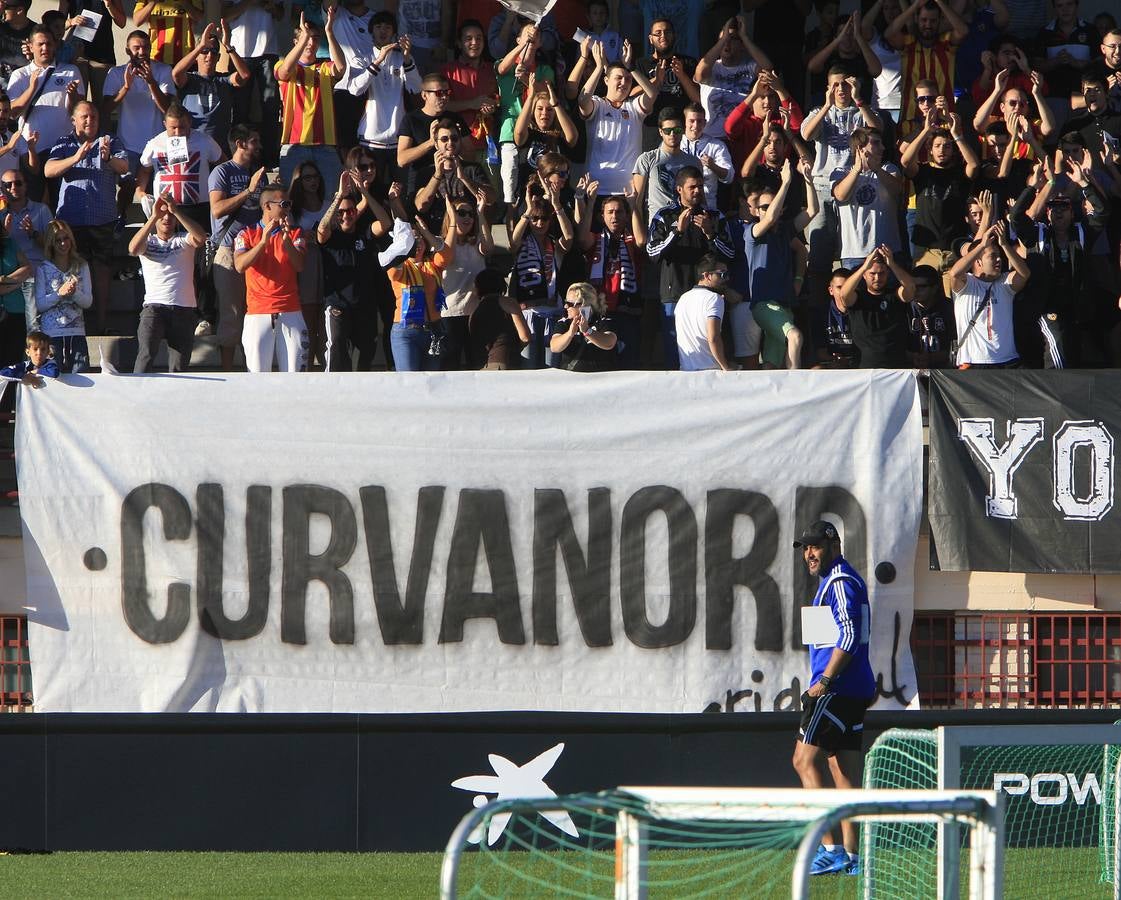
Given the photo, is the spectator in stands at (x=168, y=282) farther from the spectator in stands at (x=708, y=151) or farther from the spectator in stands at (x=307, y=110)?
the spectator in stands at (x=708, y=151)

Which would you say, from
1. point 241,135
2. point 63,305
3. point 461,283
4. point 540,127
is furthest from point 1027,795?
point 241,135

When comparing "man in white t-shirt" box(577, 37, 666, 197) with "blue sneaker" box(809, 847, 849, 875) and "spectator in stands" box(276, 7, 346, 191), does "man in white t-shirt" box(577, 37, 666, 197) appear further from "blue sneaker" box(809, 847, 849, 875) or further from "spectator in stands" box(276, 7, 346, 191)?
"blue sneaker" box(809, 847, 849, 875)

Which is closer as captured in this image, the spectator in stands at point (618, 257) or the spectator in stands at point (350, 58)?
the spectator in stands at point (618, 257)

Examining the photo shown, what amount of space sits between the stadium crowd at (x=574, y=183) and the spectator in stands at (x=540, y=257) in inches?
0.8

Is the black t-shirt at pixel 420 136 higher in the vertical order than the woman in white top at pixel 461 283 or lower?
higher

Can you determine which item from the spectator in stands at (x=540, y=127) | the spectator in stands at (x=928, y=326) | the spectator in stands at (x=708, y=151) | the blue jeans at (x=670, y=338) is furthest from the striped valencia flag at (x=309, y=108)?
the spectator in stands at (x=928, y=326)

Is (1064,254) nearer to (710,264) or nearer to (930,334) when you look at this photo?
(930,334)

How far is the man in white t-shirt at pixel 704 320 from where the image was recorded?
11641 mm

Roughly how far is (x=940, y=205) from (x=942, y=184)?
0.55 feet

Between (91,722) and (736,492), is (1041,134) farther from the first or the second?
(91,722)

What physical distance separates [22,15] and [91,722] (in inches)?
272

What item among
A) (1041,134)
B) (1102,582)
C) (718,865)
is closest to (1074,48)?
(1041,134)

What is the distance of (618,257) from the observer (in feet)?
40.9

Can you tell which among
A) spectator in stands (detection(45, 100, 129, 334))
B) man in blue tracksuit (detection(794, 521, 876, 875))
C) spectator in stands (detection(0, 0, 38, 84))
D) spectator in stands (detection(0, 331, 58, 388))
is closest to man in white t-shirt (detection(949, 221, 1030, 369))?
man in blue tracksuit (detection(794, 521, 876, 875))
